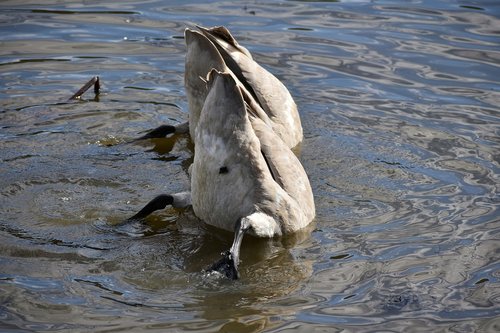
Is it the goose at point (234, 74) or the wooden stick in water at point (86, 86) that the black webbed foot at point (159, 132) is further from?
the wooden stick in water at point (86, 86)

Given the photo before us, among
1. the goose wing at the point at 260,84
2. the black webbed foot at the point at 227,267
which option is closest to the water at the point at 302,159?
the black webbed foot at the point at 227,267

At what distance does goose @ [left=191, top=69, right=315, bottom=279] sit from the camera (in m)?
7.43

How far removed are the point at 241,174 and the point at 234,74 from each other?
85.7 inches

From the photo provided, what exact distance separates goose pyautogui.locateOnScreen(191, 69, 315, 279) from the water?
237 millimetres

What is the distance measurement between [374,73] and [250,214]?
17.2ft

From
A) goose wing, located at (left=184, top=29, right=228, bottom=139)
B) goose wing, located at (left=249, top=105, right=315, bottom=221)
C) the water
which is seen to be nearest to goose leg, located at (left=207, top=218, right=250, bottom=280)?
the water

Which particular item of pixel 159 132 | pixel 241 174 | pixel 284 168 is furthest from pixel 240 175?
pixel 159 132

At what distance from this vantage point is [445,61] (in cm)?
1255

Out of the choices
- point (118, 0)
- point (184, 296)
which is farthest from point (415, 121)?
point (118, 0)

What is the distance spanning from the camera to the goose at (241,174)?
743 cm

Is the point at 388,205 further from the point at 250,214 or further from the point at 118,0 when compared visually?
the point at 118,0

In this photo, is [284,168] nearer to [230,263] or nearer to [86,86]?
[230,263]

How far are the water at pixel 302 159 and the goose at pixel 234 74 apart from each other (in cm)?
45

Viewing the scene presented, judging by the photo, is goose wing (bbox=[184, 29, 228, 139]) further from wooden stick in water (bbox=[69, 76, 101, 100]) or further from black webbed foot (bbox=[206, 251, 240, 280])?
black webbed foot (bbox=[206, 251, 240, 280])
